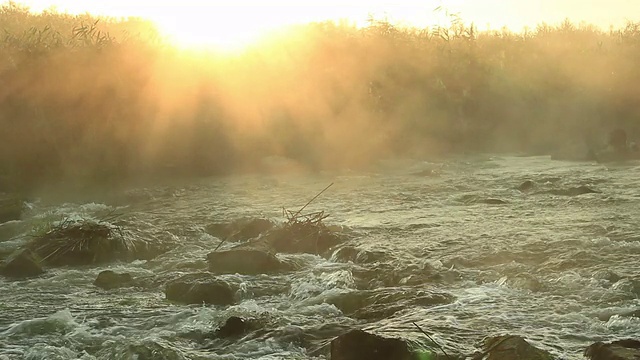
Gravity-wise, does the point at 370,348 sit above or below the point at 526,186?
below

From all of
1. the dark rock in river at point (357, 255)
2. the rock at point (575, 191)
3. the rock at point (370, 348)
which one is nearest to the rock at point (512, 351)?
the rock at point (370, 348)

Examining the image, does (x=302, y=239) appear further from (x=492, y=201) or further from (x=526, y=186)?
(x=526, y=186)

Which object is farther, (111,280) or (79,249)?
(79,249)

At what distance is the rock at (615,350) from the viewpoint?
6.63m

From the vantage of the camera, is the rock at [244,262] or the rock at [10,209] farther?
the rock at [10,209]

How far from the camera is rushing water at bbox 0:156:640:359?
8.09 metres

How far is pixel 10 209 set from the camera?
15898 millimetres

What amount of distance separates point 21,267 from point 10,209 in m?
5.10

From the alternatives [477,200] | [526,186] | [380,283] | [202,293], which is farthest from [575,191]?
[202,293]

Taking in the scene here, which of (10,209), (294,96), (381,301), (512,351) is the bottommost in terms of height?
(381,301)

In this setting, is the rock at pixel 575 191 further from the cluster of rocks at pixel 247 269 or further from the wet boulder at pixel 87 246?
the wet boulder at pixel 87 246

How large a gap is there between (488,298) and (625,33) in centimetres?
2839

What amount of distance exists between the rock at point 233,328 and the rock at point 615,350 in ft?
12.7

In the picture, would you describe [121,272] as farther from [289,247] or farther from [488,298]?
[488,298]
